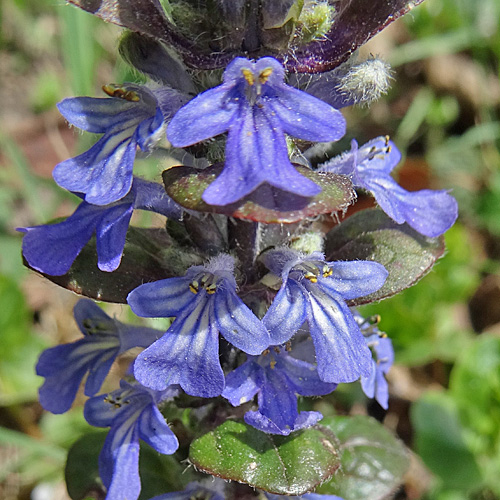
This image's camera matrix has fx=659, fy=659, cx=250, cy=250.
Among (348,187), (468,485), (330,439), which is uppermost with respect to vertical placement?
(348,187)

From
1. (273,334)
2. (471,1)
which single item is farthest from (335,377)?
(471,1)

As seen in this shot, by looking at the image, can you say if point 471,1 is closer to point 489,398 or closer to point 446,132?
point 446,132

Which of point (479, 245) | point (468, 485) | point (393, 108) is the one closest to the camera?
point (468, 485)

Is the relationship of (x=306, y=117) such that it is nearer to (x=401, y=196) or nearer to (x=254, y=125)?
(x=254, y=125)

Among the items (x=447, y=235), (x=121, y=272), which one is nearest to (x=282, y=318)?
(x=121, y=272)

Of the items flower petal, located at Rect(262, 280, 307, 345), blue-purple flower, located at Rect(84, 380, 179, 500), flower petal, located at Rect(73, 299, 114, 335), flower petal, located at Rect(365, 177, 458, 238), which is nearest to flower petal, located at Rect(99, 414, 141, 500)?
blue-purple flower, located at Rect(84, 380, 179, 500)

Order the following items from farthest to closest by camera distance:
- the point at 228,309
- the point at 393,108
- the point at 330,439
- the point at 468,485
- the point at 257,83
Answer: the point at 393,108 < the point at 468,485 < the point at 330,439 < the point at 228,309 < the point at 257,83
